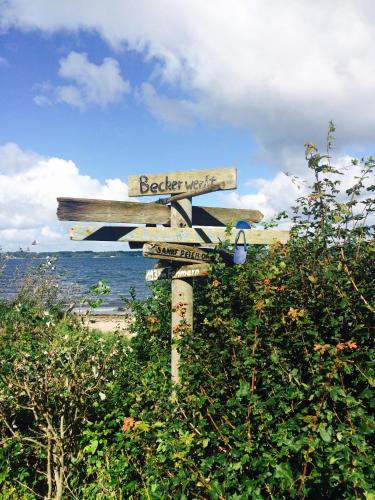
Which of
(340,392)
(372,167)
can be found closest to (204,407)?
(340,392)

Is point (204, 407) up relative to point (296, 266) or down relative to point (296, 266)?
down

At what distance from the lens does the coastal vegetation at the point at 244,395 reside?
260 cm

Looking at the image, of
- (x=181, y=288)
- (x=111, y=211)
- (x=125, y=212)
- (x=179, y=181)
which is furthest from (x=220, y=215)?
(x=111, y=211)

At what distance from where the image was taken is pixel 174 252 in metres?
4.30

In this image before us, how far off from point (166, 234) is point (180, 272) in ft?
1.54

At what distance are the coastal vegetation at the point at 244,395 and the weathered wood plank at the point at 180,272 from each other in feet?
0.53

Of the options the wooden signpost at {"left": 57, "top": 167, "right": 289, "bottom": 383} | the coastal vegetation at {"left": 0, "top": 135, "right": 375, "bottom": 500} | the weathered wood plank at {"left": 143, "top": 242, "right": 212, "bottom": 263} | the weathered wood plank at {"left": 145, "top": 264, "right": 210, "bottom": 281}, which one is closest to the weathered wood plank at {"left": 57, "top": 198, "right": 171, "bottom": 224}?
the wooden signpost at {"left": 57, "top": 167, "right": 289, "bottom": 383}

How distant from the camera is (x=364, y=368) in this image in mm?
2721

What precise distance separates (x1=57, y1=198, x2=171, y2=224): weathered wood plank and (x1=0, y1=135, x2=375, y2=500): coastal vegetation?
3.16 feet

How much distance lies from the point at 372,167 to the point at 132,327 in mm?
4554

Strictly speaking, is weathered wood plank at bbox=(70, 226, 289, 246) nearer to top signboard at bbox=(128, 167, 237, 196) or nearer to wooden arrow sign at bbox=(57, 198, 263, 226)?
wooden arrow sign at bbox=(57, 198, 263, 226)

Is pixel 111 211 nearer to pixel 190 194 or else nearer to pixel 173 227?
pixel 173 227

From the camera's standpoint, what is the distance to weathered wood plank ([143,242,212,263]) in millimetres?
4117

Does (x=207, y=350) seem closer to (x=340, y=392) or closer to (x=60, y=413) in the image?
(x=340, y=392)
